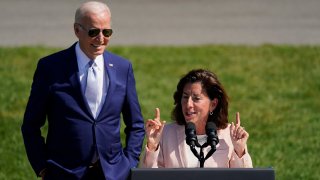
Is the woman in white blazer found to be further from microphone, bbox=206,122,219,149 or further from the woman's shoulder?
microphone, bbox=206,122,219,149

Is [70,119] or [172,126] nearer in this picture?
[70,119]

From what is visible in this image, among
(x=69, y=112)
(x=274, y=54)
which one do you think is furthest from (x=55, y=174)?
(x=274, y=54)

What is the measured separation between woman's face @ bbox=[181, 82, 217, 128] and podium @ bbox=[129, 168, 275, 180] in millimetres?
835

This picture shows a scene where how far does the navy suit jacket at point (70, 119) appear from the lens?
618 centimetres

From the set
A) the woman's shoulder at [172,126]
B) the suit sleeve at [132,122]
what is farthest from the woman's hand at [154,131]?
the woman's shoulder at [172,126]

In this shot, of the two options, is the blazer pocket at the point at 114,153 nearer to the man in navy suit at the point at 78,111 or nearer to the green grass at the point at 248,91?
the man in navy suit at the point at 78,111

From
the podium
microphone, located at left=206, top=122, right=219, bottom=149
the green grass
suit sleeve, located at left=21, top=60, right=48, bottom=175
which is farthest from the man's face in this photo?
the green grass

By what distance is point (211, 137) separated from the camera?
5902 millimetres

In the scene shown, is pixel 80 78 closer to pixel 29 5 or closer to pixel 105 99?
pixel 105 99

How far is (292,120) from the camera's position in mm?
11148

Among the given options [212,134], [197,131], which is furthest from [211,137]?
[197,131]

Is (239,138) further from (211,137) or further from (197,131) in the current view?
(211,137)

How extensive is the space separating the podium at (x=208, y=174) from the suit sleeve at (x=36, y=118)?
34.6 inches

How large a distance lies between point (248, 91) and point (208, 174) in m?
6.36
